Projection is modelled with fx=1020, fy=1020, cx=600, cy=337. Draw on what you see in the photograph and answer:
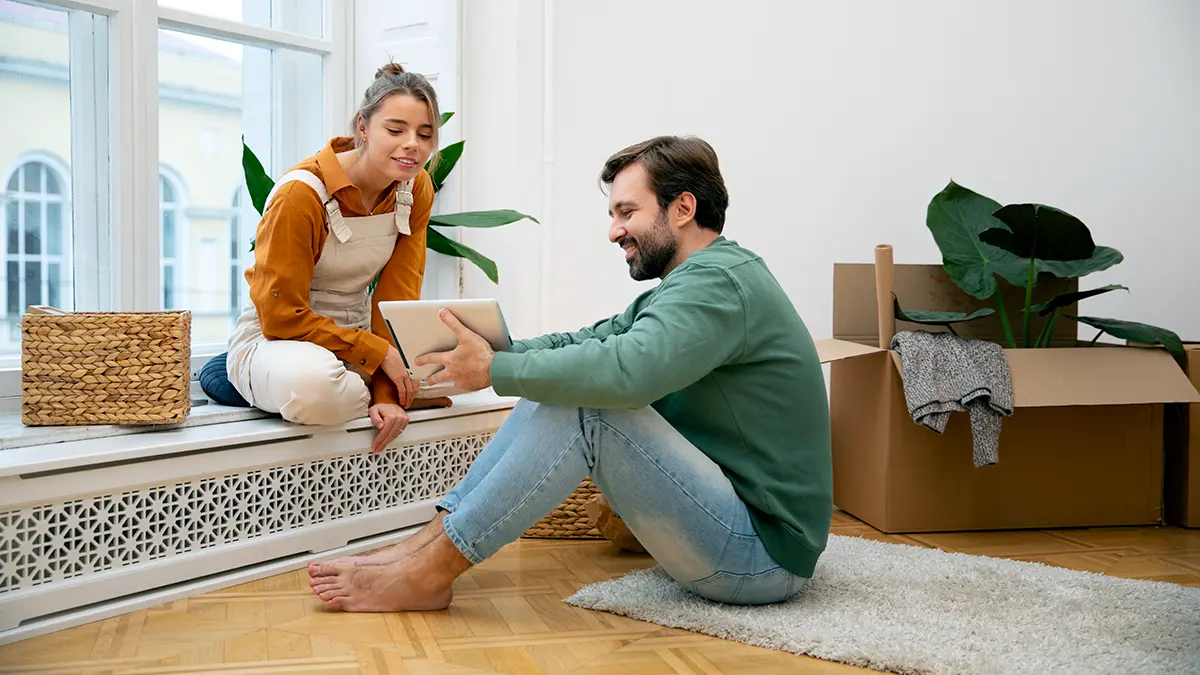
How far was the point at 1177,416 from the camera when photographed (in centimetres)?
277

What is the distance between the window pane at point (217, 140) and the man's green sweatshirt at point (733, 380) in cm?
172

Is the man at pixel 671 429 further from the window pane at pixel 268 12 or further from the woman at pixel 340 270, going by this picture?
the window pane at pixel 268 12

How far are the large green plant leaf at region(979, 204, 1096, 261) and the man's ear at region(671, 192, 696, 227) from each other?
101 cm

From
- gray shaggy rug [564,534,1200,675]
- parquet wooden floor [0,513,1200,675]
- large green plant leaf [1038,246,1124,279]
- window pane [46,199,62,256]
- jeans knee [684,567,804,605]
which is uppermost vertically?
window pane [46,199,62,256]

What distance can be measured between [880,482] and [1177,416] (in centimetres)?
87

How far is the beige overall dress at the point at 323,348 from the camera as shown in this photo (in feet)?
7.13

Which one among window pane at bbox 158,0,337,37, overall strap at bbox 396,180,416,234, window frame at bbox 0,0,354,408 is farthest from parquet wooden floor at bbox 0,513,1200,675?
window pane at bbox 158,0,337,37

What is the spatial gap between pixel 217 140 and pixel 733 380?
2.00 m

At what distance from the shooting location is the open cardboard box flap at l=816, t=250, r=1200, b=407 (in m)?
2.50

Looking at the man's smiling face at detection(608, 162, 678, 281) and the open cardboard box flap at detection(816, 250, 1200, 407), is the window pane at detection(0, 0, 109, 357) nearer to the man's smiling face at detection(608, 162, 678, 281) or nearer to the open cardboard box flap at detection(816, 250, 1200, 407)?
the man's smiling face at detection(608, 162, 678, 281)

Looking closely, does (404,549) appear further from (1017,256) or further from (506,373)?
(1017,256)

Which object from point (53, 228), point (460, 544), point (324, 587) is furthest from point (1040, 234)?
point (53, 228)

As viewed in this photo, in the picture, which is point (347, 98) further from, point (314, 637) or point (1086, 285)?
point (1086, 285)

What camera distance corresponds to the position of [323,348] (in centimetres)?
226
